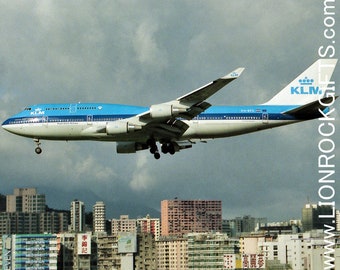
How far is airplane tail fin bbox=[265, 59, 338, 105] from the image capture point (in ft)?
295

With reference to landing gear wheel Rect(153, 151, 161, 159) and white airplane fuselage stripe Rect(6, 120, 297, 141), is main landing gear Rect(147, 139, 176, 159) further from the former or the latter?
white airplane fuselage stripe Rect(6, 120, 297, 141)

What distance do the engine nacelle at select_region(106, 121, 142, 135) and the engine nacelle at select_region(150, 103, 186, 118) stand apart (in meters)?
2.35

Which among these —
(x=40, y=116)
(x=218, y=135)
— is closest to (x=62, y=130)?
(x=40, y=116)

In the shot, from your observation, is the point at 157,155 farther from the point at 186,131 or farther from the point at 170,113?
the point at 170,113

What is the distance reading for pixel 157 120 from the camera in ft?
266

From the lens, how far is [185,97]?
3135 inches

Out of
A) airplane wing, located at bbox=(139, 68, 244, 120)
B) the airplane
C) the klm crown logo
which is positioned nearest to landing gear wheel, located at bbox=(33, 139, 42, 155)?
the airplane

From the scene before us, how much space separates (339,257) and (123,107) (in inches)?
2187

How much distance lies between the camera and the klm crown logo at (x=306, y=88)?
302ft

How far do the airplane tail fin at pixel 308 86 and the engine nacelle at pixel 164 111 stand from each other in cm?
1277

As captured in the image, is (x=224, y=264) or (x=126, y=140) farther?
(x=224, y=264)

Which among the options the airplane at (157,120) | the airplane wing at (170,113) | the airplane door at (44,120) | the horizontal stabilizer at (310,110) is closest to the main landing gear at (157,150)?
the airplane at (157,120)

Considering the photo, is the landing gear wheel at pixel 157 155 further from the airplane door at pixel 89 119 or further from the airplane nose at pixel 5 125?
the airplane nose at pixel 5 125

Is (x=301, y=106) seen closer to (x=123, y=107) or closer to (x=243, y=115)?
(x=243, y=115)
